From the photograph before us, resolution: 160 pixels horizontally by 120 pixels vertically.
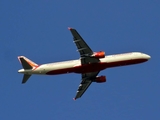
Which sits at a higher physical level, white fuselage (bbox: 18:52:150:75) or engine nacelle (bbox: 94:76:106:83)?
white fuselage (bbox: 18:52:150:75)

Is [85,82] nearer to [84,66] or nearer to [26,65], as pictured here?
[84,66]

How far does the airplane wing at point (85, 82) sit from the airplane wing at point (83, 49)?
10045mm

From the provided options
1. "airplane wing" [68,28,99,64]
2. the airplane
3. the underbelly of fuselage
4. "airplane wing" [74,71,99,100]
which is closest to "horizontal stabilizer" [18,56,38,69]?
the airplane

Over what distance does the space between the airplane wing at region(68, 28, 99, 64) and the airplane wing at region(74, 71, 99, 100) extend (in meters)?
10.0

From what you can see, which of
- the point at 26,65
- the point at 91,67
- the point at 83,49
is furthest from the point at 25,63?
the point at 91,67

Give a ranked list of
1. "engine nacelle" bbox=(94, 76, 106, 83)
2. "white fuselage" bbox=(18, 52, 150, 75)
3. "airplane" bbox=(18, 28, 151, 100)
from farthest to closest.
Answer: "engine nacelle" bbox=(94, 76, 106, 83)
"white fuselage" bbox=(18, 52, 150, 75)
"airplane" bbox=(18, 28, 151, 100)

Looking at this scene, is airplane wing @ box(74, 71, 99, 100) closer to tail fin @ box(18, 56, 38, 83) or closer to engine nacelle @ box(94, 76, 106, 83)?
engine nacelle @ box(94, 76, 106, 83)

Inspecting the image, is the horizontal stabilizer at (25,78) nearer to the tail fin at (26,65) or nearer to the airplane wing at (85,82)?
the tail fin at (26,65)

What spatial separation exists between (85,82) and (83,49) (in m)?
17.8

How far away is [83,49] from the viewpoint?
142 m

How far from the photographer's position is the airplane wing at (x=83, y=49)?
5446 inches

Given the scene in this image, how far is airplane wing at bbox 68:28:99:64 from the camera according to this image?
454 feet

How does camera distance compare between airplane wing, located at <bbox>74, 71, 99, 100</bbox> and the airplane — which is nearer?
the airplane

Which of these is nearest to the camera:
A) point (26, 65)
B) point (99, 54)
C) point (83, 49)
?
point (83, 49)
